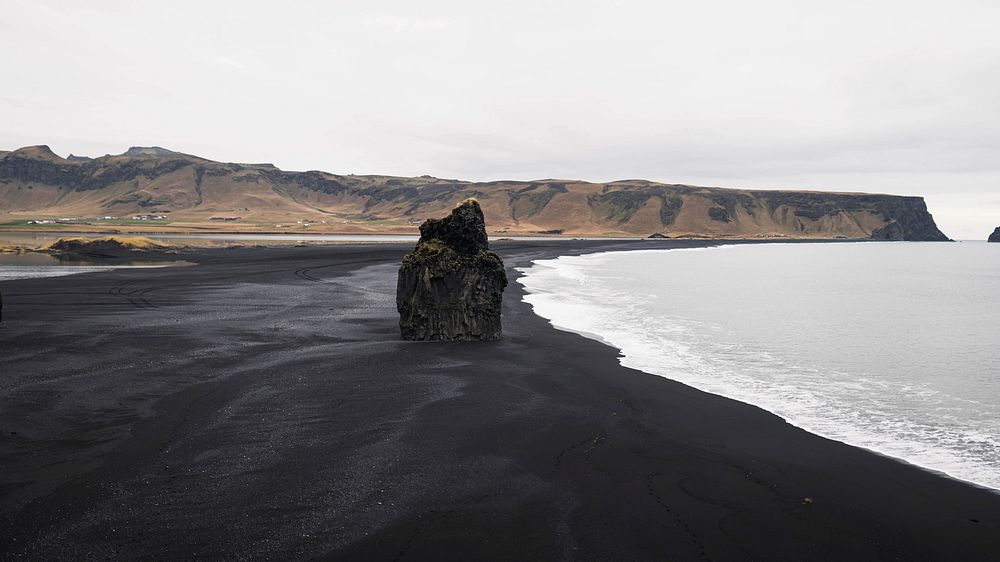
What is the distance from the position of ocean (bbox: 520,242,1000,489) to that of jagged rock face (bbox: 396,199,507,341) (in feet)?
14.4

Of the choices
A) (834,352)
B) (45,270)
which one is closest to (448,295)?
(834,352)

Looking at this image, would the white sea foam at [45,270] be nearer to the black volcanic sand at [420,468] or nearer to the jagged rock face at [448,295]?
the black volcanic sand at [420,468]

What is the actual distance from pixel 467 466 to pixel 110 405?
7078 mm

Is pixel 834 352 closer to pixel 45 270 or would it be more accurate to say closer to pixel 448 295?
pixel 448 295

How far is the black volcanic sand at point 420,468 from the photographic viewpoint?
6344 millimetres

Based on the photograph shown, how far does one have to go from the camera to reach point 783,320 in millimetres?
26516

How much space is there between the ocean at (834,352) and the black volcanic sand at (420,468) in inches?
53.4

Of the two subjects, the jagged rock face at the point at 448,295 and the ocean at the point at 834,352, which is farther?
the jagged rock face at the point at 448,295

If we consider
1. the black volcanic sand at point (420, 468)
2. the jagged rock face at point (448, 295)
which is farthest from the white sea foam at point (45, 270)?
the jagged rock face at point (448, 295)

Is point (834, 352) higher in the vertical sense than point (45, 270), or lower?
higher

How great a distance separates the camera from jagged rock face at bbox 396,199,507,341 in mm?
18078

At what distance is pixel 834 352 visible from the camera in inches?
755

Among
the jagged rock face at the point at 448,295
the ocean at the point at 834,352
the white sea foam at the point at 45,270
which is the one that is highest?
the jagged rock face at the point at 448,295

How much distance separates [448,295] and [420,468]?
33.6 feet
